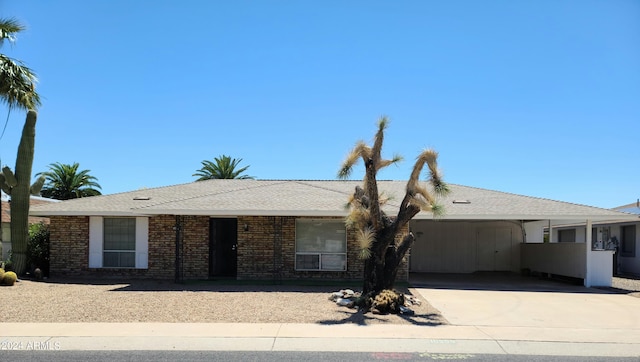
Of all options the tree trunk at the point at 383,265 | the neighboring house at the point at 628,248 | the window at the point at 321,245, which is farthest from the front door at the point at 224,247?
the neighboring house at the point at 628,248

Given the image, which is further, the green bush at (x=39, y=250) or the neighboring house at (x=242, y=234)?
the green bush at (x=39, y=250)

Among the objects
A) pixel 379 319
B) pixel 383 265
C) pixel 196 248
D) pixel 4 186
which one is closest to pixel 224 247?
pixel 196 248

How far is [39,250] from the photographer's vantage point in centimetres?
1831

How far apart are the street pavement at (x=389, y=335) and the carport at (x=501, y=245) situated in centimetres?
560

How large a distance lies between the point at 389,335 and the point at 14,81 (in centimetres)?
1471

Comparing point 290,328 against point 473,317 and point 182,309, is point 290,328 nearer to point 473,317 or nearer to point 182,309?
point 182,309

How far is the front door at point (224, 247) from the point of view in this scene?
56.5 ft

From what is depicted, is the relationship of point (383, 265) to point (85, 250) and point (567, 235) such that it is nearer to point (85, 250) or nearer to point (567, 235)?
point (85, 250)

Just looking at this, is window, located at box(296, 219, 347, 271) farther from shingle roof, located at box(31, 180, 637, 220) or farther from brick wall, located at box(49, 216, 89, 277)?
brick wall, located at box(49, 216, 89, 277)

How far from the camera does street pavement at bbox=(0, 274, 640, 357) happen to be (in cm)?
809

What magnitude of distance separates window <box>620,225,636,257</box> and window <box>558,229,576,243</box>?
16.0 ft

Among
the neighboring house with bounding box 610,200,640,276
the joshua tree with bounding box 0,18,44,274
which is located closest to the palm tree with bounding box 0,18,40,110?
the joshua tree with bounding box 0,18,44,274

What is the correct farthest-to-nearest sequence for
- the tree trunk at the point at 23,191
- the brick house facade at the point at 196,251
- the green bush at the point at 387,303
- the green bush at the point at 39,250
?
1. the green bush at the point at 39,250
2. the tree trunk at the point at 23,191
3. the brick house facade at the point at 196,251
4. the green bush at the point at 387,303

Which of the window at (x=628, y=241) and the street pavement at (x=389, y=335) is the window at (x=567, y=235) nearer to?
the window at (x=628, y=241)
